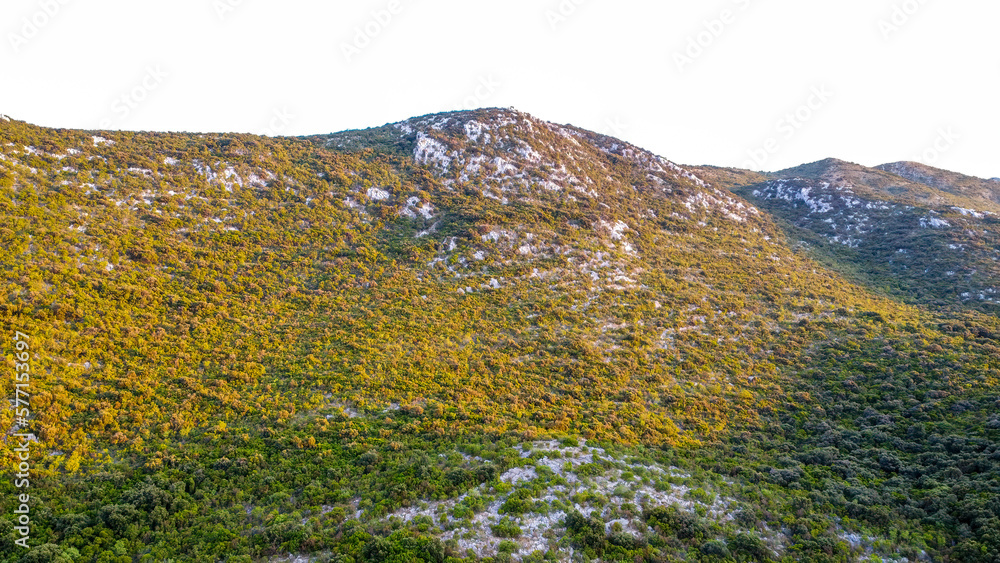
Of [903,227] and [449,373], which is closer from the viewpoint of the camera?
[449,373]

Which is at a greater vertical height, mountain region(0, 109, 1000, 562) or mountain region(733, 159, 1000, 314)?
mountain region(733, 159, 1000, 314)

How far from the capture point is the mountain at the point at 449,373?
58.3 feet

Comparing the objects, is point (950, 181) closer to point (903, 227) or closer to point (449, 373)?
point (903, 227)

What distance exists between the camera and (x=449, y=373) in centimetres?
3216

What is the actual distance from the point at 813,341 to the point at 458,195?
53859 millimetres

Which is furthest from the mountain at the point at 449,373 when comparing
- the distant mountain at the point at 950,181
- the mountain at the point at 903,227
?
the distant mountain at the point at 950,181

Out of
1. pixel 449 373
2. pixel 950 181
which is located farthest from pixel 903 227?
pixel 449 373

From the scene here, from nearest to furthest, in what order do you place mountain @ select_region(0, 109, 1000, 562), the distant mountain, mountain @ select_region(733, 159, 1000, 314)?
mountain @ select_region(0, 109, 1000, 562) → mountain @ select_region(733, 159, 1000, 314) → the distant mountain

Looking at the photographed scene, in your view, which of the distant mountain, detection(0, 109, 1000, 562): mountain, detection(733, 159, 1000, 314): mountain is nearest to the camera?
detection(0, 109, 1000, 562): mountain

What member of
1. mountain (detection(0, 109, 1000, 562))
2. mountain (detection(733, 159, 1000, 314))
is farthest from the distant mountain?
mountain (detection(0, 109, 1000, 562))

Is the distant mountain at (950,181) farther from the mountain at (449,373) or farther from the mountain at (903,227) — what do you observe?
the mountain at (449,373)

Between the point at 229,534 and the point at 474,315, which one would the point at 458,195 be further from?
the point at 229,534

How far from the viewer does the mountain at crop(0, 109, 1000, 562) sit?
17766 millimetres

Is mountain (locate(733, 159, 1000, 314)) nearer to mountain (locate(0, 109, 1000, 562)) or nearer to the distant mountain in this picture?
the distant mountain
